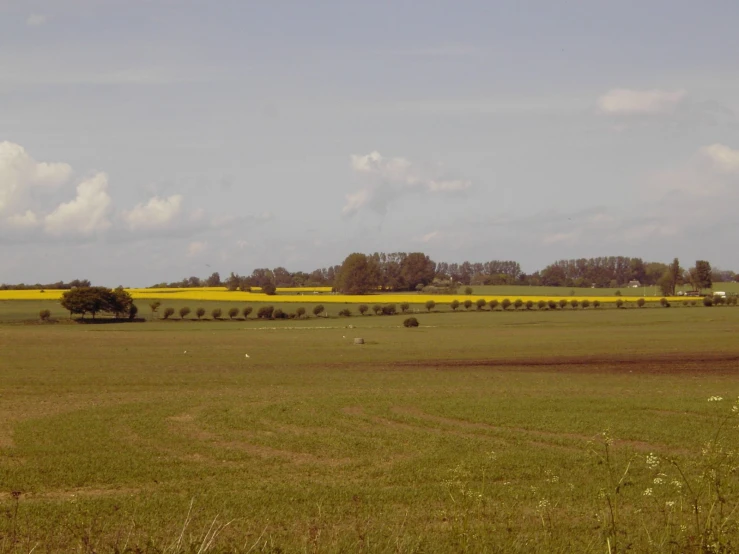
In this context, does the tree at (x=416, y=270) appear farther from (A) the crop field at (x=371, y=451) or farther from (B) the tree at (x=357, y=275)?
(A) the crop field at (x=371, y=451)

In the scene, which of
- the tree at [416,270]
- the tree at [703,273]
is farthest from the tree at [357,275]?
the tree at [703,273]

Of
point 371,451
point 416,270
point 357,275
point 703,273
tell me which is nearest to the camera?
point 371,451

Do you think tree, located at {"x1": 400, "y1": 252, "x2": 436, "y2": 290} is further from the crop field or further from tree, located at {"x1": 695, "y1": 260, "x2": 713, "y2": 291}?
the crop field

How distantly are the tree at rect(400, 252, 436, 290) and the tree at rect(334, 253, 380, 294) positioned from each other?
28.6 m

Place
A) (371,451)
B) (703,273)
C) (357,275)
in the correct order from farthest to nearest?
(703,273) < (357,275) < (371,451)

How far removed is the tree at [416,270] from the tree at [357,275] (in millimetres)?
28560

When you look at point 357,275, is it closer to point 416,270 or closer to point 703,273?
point 416,270

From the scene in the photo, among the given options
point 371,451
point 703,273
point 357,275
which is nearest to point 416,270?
point 357,275

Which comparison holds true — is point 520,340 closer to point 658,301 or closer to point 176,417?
point 176,417

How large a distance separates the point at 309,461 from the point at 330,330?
58672 millimetres

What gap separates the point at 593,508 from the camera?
41.5 feet

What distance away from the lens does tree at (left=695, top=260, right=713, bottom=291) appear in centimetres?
15450

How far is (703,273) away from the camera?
155 meters

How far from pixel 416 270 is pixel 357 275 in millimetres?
34281
